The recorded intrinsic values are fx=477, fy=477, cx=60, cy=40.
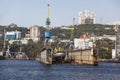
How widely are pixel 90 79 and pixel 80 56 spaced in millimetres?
113042

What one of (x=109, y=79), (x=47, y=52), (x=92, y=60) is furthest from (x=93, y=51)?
(x=109, y=79)

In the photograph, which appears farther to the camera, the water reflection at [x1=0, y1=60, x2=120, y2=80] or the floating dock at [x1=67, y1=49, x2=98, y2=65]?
the floating dock at [x1=67, y1=49, x2=98, y2=65]

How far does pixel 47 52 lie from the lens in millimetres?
176375

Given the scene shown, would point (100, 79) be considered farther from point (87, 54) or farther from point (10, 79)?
point (87, 54)

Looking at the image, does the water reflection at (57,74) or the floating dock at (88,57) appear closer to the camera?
the water reflection at (57,74)

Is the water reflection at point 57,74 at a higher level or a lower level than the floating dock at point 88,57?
lower

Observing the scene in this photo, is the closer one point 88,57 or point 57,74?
point 57,74

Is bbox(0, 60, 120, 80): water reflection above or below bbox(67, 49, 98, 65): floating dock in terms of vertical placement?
below

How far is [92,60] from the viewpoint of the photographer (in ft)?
574

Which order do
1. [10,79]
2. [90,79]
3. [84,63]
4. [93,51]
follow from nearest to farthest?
[10,79], [90,79], [93,51], [84,63]

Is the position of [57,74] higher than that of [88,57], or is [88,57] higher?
[88,57]

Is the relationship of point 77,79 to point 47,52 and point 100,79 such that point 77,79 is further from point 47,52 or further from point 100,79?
point 47,52

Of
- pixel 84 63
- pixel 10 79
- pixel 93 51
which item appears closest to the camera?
pixel 10 79

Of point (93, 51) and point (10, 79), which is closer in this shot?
point (10, 79)
